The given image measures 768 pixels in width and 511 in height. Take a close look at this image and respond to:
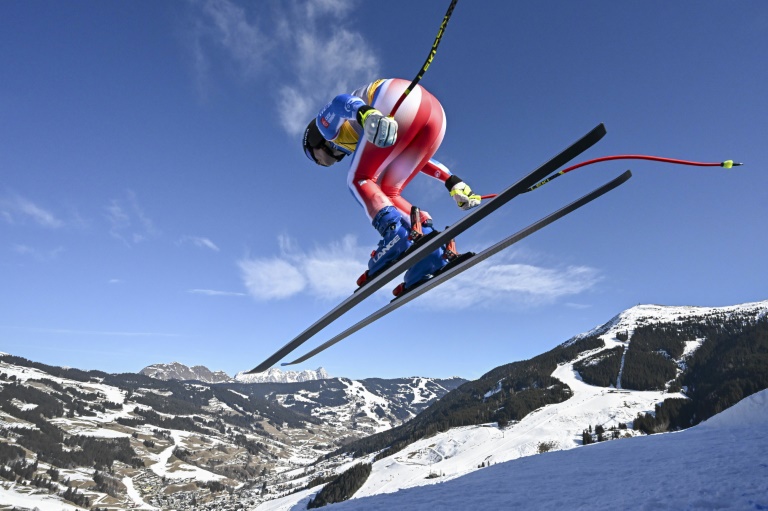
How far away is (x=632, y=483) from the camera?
4.64 metres

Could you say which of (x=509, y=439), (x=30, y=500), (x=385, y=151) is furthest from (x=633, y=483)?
(x=30, y=500)

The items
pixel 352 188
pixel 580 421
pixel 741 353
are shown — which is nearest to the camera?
pixel 352 188

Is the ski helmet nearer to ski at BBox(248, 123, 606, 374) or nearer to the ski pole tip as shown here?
ski at BBox(248, 123, 606, 374)

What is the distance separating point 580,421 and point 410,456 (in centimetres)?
3722

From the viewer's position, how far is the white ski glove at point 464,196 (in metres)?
5.60

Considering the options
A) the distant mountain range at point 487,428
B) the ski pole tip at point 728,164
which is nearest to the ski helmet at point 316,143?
the ski pole tip at point 728,164

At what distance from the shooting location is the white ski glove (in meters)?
5.60

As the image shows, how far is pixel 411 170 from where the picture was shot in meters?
5.33

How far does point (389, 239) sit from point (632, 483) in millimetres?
4108

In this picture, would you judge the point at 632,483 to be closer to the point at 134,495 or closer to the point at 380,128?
the point at 380,128

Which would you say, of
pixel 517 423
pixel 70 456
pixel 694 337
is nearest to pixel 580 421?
pixel 517 423

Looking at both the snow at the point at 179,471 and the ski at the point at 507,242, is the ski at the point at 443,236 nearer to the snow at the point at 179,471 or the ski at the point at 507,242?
the ski at the point at 507,242

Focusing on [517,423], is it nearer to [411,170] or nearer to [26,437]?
[411,170]

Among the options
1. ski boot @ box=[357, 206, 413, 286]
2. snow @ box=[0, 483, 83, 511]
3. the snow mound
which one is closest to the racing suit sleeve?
ski boot @ box=[357, 206, 413, 286]
